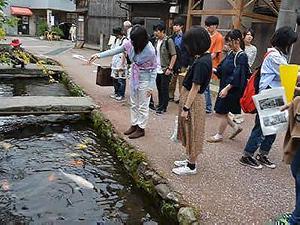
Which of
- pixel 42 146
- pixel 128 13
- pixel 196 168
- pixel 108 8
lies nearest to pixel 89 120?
pixel 42 146

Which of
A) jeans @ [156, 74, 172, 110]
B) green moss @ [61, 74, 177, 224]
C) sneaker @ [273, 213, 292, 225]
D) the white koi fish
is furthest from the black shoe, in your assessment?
jeans @ [156, 74, 172, 110]

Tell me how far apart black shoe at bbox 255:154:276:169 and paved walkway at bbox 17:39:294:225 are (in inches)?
3.9

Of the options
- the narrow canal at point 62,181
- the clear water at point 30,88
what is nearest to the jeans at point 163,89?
the narrow canal at point 62,181

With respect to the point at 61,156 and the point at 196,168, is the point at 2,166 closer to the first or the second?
the point at 61,156

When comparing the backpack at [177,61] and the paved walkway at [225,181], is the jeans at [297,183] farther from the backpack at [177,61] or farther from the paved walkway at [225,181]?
the backpack at [177,61]

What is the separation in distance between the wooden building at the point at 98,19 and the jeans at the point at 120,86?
14.4 meters

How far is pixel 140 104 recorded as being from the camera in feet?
20.1

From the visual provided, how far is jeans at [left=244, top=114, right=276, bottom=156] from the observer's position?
16.5ft

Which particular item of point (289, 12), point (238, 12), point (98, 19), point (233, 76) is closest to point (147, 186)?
point (233, 76)

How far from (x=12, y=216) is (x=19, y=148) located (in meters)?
2.39

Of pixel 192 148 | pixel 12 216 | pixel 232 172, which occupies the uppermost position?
pixel 192 148

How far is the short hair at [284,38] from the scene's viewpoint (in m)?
4.49

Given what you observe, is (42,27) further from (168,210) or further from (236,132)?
(168,210)

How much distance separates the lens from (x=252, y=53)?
24.4 feet
